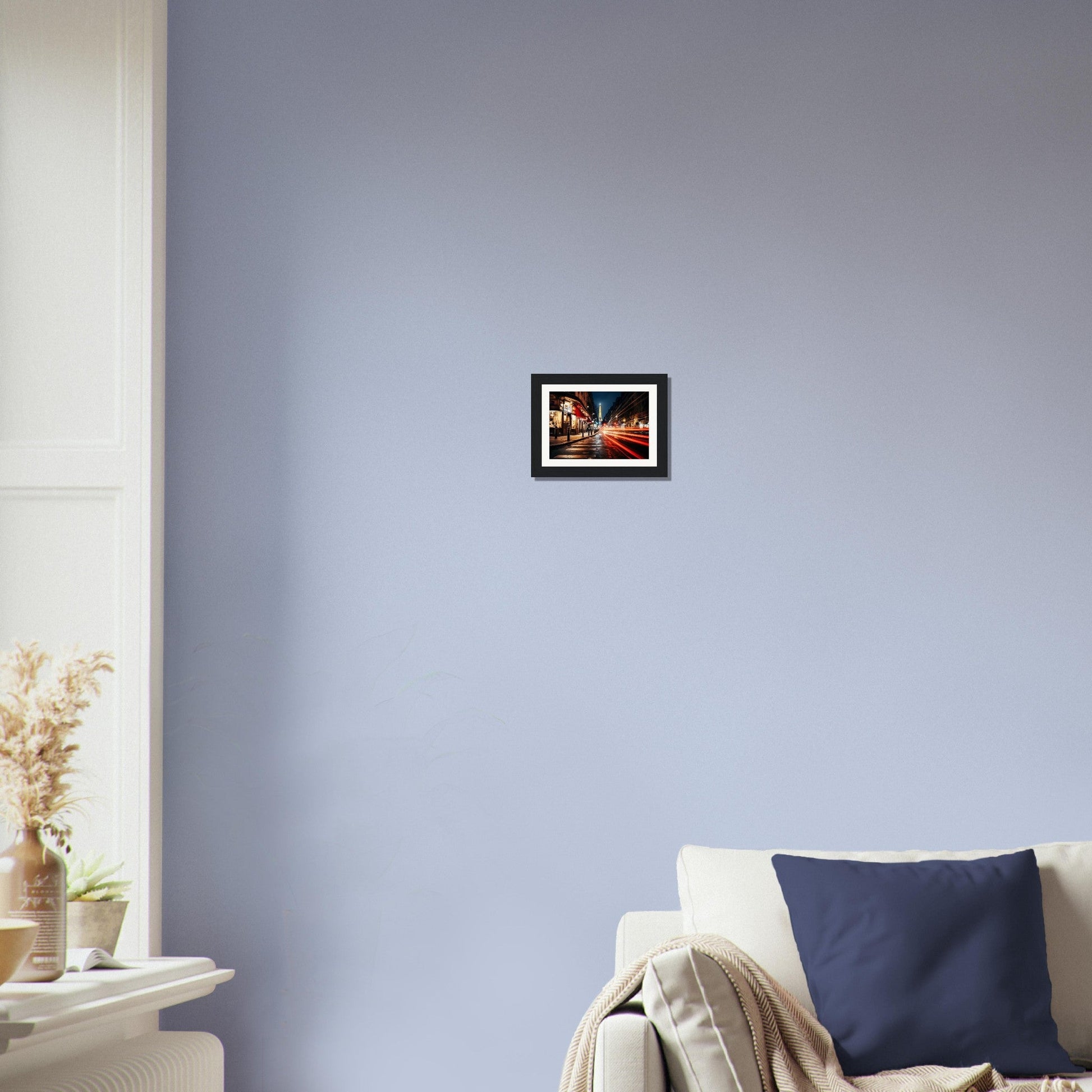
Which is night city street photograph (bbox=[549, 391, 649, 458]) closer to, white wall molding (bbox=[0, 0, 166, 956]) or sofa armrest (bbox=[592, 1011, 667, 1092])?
white wall molding (bbox=[0, 0, 166, 956])

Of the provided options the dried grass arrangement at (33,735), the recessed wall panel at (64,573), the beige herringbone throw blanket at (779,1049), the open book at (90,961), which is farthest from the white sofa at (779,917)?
the recessed wall panel at (64,573)

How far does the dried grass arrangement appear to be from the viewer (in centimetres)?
200

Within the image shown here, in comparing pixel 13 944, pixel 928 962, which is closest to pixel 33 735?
pixel 13 944

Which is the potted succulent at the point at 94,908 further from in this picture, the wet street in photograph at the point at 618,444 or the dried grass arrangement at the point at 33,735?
the wet street in photograph at the point at 618,444

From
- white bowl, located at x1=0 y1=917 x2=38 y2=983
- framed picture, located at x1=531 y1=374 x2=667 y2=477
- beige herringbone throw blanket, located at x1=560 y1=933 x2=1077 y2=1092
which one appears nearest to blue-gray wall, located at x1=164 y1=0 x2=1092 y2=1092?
framed picture, located at x1=531 y1=374 x2=667 y2=477

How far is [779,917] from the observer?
2164 millimetres

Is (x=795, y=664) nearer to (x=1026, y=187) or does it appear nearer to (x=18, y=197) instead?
(x=1026, y=187)

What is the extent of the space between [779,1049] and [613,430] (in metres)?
1.40

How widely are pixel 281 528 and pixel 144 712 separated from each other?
0.52 m

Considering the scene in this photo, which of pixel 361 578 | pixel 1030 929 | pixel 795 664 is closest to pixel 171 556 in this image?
pixel 361 578

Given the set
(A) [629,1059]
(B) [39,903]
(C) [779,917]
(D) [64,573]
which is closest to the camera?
(A) [629,1059]

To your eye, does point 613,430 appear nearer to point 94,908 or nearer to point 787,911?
point 787,911

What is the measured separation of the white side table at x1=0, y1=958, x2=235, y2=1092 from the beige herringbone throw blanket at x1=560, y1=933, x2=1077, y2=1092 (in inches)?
31.7

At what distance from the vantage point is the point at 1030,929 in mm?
2094
